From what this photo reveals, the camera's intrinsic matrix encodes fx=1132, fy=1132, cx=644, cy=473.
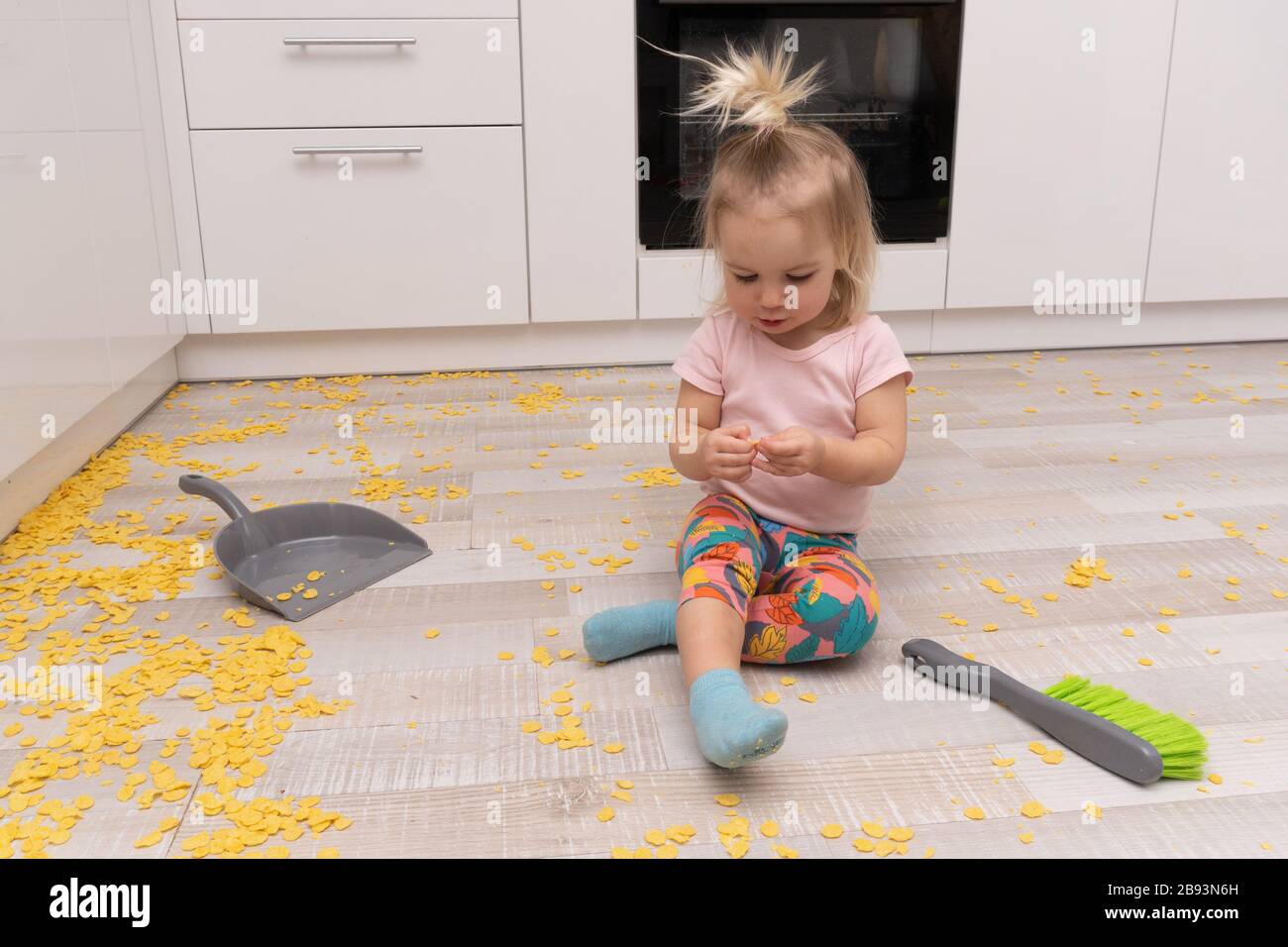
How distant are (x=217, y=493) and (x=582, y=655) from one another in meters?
0.59

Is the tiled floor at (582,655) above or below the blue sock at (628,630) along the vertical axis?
below

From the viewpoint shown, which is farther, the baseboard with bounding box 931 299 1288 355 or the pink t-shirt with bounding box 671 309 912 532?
the baseboard with bounding box 931 299 1288 355

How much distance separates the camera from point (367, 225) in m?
2.21

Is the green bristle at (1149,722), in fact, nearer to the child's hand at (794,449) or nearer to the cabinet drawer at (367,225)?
the child's hand at (794,449)

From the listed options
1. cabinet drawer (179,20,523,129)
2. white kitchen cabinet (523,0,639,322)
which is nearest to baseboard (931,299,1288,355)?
white kitchen cabinet (523,0,639,322)

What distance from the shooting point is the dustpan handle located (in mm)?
1425

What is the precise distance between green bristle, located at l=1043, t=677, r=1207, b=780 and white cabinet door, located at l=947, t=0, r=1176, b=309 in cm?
151

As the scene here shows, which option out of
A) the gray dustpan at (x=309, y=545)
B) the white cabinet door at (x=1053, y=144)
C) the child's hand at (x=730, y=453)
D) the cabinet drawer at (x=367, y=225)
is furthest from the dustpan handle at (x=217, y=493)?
the white cabinet door at (x=1053, y=144)

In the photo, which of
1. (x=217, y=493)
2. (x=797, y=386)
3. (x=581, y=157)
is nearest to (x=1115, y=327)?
(x=581, y=157)

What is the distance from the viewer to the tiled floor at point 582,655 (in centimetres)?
89

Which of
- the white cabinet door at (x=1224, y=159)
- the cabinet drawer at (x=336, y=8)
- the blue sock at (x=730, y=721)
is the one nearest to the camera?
the blue sock at (x=730, y=721)

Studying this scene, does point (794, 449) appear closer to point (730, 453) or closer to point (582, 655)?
point (730, 453)

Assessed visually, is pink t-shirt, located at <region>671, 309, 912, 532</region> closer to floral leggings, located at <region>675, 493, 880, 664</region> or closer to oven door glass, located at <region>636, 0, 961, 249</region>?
floral leggings, located at <region>675, 493, 880, 664</region>
